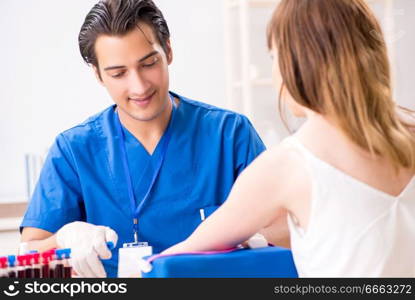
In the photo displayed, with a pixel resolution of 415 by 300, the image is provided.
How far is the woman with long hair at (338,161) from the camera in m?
1.01

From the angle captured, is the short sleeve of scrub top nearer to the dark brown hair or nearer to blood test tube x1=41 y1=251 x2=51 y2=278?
the dark brown hair

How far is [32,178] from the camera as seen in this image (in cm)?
329

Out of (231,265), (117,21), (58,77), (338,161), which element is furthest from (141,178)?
(58,77)

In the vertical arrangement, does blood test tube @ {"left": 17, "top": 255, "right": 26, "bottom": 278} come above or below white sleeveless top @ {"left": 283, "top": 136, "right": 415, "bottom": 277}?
below

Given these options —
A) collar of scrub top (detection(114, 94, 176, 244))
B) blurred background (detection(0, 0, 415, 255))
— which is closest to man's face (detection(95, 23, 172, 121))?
collar of scrub top (detection(114, 94, 176, 244))

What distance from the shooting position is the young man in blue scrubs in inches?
67.5

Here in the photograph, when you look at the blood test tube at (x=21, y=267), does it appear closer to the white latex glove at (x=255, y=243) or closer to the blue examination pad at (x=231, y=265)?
the blue examination pad at (x=231, y=265)

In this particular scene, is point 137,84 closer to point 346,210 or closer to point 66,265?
point 66,265

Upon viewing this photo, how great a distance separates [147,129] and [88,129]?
18 cm

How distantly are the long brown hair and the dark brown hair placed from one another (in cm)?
73

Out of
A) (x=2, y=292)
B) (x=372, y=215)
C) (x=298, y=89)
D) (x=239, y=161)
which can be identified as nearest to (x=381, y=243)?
(x=372, y=215)

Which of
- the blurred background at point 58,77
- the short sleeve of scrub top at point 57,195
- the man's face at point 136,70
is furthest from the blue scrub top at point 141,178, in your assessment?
the blurred background at point 58,77

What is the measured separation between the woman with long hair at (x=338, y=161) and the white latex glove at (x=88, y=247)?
1.19 ft

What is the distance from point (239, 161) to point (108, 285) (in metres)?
0.85
